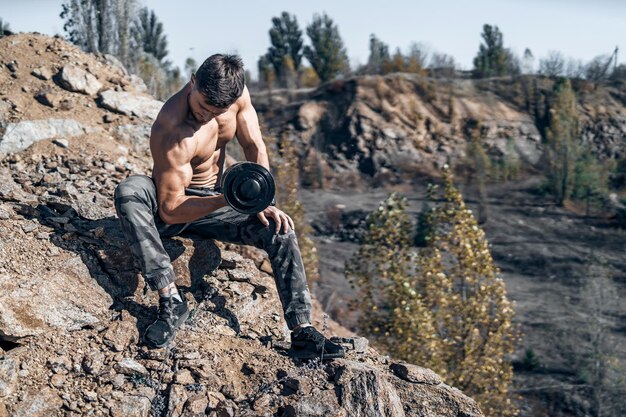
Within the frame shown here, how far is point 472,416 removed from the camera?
454 cm

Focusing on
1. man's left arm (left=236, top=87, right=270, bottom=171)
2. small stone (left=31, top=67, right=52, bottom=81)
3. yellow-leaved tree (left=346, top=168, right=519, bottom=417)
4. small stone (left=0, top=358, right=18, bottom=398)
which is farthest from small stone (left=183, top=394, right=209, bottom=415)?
yellow-leaved tree (left=346, top=168, right=519, bottom=417)

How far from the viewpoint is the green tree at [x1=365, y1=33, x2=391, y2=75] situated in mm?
50250

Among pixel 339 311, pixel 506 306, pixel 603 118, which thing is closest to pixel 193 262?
pixel 506 306

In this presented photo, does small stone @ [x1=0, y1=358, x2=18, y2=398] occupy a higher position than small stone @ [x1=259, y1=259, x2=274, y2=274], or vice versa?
small stone @ [x1=259, y1=259, x2=274, y2=274]

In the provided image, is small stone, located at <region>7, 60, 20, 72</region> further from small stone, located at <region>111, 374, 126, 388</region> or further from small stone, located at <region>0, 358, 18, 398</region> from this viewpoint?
small stone, located at <region>111, 374, 126, 388</region>

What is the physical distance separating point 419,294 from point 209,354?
17.0 ft

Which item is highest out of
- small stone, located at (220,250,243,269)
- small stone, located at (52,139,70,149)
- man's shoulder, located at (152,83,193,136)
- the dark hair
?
the dark hair

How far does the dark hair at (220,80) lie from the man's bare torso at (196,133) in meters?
0.41

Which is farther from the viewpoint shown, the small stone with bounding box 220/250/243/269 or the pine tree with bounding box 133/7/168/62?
the pine tree with bounding box 133/7/168/62

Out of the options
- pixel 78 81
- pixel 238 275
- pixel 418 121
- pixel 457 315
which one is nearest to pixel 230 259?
pixel 238 275

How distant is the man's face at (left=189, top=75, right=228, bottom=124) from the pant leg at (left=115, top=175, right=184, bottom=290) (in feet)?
1.90

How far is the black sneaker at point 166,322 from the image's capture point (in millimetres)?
4523

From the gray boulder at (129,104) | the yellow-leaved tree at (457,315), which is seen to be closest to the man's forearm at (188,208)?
the gray boulder at (129,104)

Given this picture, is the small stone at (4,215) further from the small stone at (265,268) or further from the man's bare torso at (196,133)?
the small stone at (265,268)
